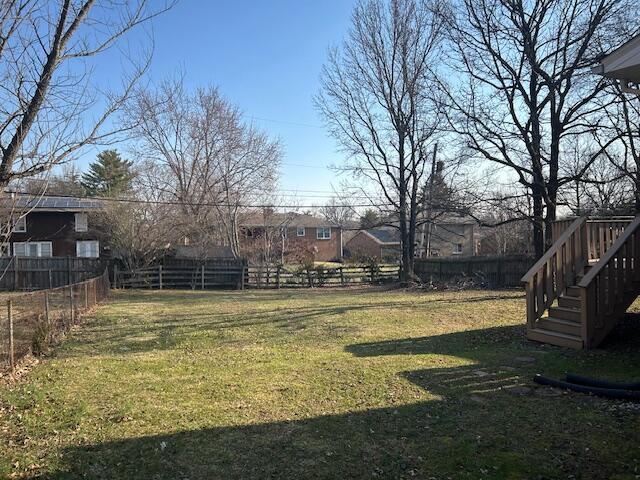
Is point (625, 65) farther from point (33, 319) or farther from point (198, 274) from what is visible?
point (198, 274)

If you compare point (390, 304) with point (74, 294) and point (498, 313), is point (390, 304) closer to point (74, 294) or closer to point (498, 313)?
point (498, 313)

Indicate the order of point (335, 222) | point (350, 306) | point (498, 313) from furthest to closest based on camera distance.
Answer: point (335, 222)
point (350, 306)
point (498, 313)

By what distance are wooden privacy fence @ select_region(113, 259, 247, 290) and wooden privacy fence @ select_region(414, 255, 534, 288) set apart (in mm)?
10068

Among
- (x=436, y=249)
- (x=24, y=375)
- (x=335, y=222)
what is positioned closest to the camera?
(x=24, y=375)

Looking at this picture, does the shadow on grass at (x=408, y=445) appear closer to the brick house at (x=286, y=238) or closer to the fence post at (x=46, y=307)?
the fence post at (x=46, y=307)

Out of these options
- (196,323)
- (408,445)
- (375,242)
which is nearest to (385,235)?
(375,242)

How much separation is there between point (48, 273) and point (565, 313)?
2459cm

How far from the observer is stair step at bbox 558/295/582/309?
337 inches

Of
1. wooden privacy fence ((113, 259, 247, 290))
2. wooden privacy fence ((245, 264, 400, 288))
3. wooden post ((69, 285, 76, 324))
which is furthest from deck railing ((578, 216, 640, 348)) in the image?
wooden privacy fence ((113, 259, 247, 290))

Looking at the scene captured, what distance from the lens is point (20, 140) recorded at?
4.80 m

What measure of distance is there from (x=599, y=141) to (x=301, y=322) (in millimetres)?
11851

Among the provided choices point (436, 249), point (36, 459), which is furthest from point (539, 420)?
point (436, 249)

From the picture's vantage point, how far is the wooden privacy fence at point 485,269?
21844mm

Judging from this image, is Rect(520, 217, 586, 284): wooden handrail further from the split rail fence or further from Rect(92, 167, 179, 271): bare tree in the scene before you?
Rect(92, 167, 179, 271): bare tree
